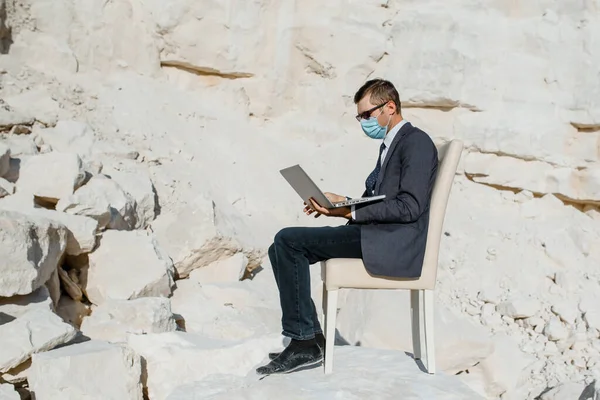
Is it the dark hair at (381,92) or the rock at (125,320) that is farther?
the rock at (125,320)

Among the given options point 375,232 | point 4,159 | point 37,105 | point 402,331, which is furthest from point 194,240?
point 375,232

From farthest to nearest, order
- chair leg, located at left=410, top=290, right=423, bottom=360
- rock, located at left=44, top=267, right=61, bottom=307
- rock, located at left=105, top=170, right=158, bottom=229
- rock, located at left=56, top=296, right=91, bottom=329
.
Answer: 1. rock, located at left=105, top=170, right=158, bottom=229
2. rock, located at left=56, top=296, right=91, bottom=329
3. rock, located at left=44, top=267, right=61, bottom=307
4. chair leg, located at left=410, top=290, right=423, bottom=360

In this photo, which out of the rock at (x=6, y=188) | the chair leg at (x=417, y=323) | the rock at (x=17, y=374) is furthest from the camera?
the rock at (x=6, y=188)

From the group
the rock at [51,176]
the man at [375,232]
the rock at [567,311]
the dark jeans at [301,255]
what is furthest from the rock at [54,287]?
the rock at [567,311]

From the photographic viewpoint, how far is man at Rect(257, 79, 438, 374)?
296 cm

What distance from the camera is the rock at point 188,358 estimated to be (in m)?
3.78

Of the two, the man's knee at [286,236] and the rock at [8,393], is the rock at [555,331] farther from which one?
the rock at [8,393]

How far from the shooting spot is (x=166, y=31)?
8586mm

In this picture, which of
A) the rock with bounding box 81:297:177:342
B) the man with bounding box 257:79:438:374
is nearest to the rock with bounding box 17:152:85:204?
the rock with bounding box 81:297:177:342

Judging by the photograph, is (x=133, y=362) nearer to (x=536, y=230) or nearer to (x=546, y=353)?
(x=546, y=353)

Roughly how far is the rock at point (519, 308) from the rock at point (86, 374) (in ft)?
15.2

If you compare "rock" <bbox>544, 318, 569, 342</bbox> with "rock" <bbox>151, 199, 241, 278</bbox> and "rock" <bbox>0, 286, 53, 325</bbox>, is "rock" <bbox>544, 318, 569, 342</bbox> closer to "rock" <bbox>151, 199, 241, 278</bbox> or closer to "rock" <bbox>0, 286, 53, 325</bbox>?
"rock" <bbox>151, 199, 241, 278</bbox>

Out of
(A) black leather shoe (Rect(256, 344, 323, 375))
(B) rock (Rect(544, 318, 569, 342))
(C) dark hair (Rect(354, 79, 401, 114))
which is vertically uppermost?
(C) dark hair (Rect(354, 79, 401, 114))

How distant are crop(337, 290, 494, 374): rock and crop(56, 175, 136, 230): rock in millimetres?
2364
